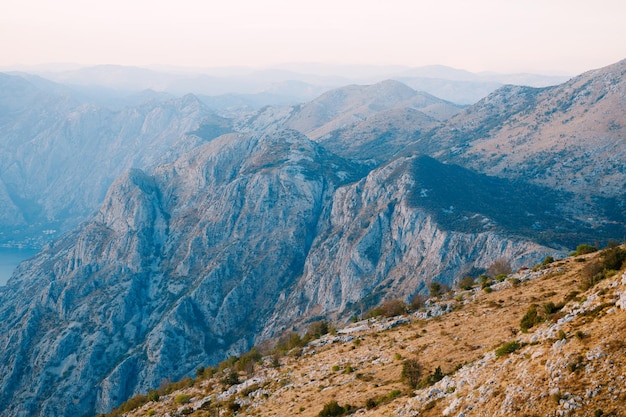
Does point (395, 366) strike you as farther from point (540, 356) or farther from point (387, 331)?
point (540, 356)

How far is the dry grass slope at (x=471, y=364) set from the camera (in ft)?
100

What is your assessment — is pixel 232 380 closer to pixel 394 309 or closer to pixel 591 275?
pixel 394 309

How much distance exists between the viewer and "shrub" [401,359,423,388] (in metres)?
48.2

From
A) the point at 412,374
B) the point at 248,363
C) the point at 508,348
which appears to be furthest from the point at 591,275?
the point at 248,363

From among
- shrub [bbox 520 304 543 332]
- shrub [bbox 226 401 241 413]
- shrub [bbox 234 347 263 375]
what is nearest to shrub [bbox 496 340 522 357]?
shrub [bbox 520 304 543 332]

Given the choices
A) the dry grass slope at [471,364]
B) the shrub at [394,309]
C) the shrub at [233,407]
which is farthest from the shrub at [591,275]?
the shrub at [233,407]

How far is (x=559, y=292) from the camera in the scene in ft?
197

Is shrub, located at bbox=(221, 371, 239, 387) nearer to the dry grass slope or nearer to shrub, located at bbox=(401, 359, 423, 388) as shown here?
the dry grass slope

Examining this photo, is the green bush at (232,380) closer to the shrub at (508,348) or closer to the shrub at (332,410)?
the shrub at (332,410)

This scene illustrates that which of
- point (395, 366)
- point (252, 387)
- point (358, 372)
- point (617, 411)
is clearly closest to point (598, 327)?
point (617, 411)

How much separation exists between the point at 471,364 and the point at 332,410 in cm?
1486

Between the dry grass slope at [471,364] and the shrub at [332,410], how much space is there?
3.53ft

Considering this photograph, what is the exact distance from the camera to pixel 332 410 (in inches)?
1891

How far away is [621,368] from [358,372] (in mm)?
35376
